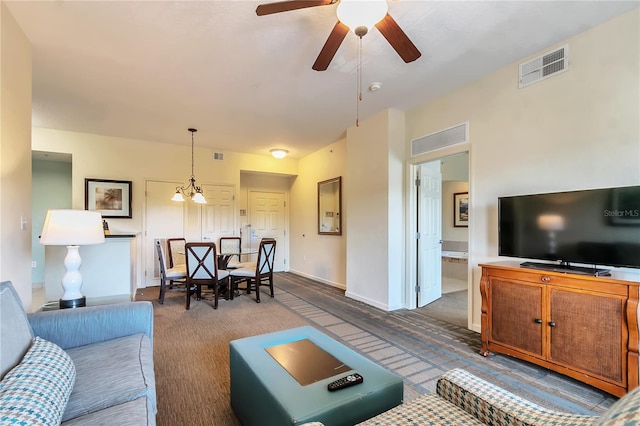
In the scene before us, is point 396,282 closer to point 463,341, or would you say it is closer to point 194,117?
point 463,341

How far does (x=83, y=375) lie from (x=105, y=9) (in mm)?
2453

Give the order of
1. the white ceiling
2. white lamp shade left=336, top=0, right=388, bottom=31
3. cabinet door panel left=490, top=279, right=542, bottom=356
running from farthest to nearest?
cabinet door panel left=490, top=279, right=542, bottom=356 → the white ceiling → white lamp shade left=336, top=0, right=388, bottom=31

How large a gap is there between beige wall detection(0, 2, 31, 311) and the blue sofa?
0.78 metres

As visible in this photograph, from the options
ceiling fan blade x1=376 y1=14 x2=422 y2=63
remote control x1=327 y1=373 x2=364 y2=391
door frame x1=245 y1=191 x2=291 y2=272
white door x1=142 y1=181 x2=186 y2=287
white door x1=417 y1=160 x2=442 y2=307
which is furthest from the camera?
door frame x1=245 y1=191 x2=291 y2=272

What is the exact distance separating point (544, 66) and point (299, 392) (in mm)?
3330

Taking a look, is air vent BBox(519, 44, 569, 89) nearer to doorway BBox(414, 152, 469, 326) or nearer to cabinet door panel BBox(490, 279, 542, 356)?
doorway BBox(414, 152, 469, 326)

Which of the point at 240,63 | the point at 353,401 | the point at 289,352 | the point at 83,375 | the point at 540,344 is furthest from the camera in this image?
the point at 240,63

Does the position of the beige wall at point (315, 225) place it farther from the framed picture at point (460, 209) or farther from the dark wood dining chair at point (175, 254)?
the framed picture at point (460, 209)

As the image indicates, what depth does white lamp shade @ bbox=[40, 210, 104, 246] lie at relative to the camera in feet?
7.33

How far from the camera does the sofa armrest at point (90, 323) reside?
171cm

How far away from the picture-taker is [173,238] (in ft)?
18.5

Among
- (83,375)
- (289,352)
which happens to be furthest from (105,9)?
(289,352)

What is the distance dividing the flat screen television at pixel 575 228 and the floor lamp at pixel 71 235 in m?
3.65

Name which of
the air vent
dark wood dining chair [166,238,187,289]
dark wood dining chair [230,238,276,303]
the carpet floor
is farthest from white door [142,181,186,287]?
the air vent
